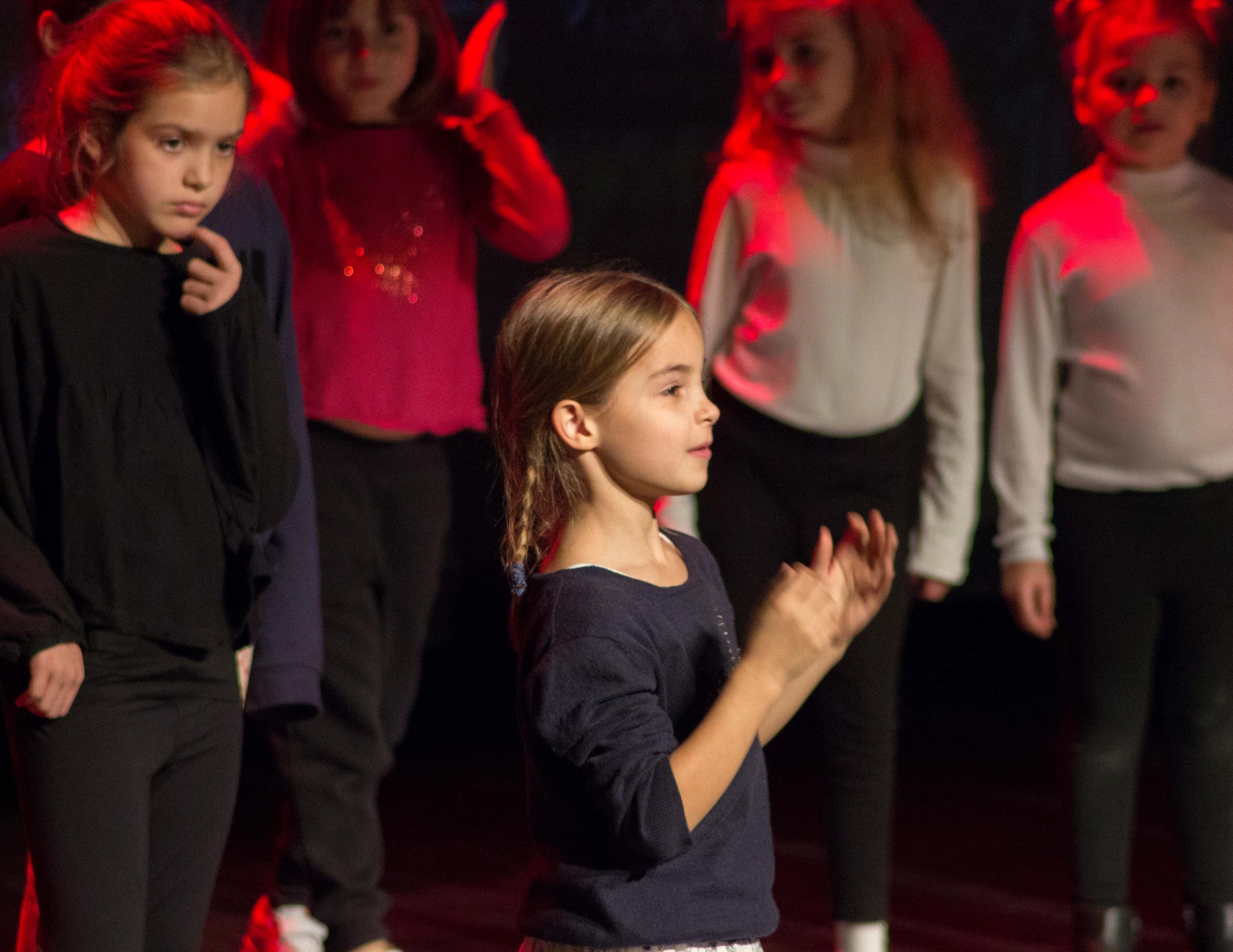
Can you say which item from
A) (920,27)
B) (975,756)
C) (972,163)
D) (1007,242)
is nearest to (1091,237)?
(972,163)

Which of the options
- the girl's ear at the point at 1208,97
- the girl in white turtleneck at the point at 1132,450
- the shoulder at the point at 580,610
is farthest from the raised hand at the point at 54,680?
the girl's ear at the point at 1208,97

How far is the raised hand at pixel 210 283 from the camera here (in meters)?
1.74

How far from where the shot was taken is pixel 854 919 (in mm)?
2416

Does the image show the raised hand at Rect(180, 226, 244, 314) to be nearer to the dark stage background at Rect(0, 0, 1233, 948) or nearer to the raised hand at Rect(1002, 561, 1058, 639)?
the raised hand at Rect(1002, 561, 1058, 639)

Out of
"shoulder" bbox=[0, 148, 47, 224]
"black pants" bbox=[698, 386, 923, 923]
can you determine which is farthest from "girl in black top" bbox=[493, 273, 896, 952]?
"black pants" bbox=[698, 386, 923, 923]

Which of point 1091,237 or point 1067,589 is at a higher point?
point 1091,237

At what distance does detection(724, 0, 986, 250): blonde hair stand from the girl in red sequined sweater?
39cm

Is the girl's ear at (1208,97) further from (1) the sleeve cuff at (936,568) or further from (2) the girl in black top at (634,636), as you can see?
(2) the girl in black top at (634,636)

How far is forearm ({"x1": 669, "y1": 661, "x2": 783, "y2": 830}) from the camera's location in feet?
4.34

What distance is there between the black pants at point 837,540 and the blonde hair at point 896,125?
1.16 feet

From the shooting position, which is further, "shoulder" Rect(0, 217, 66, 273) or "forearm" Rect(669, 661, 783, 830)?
"shoulder" Rect(0, 217, 66, 273)

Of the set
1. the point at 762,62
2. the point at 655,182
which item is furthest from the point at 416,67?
the point at 655,182

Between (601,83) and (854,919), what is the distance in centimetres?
255

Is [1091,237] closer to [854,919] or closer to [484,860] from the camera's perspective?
[854,919]
